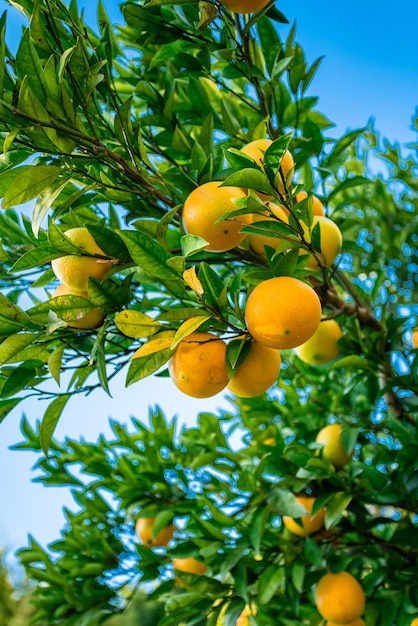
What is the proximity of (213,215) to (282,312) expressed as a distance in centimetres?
18

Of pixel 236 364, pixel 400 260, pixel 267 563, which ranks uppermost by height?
pixel 400 260

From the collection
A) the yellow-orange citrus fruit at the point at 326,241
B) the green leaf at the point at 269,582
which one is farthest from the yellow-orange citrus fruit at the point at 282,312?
the green leaf at the point at 269,582

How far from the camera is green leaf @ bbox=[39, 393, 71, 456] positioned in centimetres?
100

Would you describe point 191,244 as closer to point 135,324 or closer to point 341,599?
point 135,324

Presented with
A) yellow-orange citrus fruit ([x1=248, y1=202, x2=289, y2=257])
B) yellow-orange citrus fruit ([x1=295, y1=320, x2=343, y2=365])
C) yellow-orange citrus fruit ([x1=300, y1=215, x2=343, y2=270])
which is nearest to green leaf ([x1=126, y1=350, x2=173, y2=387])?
yellow-orange citrus fruit ([x1=248, y1=202, x2=289, y2=257])

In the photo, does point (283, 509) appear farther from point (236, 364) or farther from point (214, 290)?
point (214, 290)

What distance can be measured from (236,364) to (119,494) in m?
0.87

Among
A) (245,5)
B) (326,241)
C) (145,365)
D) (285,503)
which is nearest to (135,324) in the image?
(145,365)

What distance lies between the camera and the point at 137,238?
854 millimetres

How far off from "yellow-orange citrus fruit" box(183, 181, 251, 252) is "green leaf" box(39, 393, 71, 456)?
37 cm

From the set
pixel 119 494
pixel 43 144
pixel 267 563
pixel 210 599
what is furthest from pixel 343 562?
pixel 43 144

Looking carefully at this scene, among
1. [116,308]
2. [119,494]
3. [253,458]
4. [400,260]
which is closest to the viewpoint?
[116,308]

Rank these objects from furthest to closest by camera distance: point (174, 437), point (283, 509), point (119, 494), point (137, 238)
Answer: point (174, 437), point (119, 494), point (283, 509), point (137, 238)

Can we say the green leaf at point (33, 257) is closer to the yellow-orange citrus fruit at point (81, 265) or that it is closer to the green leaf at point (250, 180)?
the yellow-orange citrus fruit at point (81, 265)
